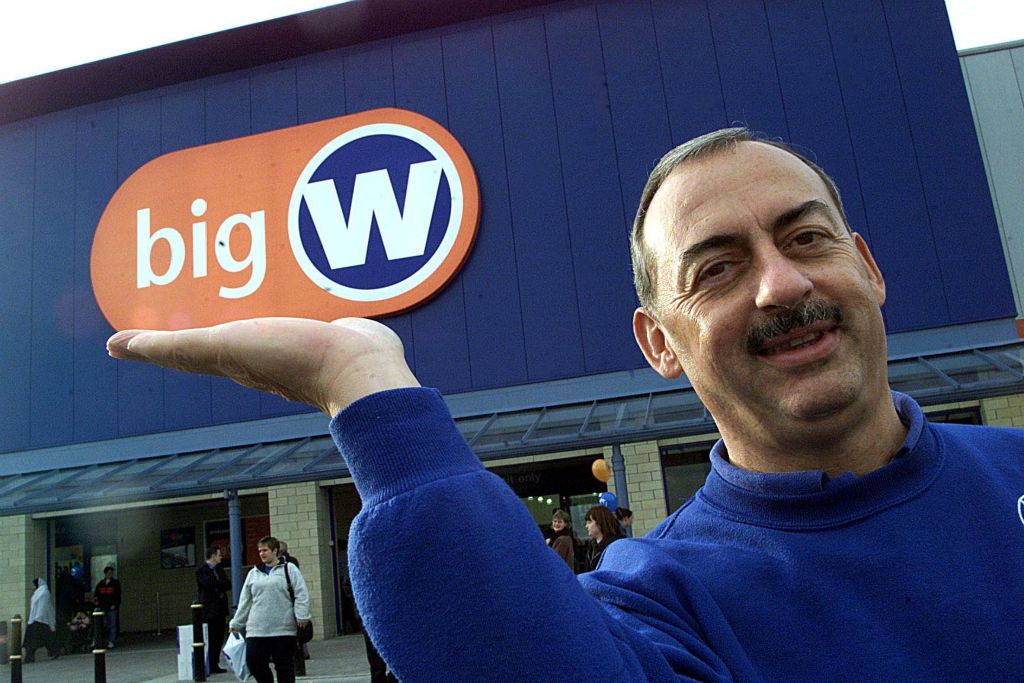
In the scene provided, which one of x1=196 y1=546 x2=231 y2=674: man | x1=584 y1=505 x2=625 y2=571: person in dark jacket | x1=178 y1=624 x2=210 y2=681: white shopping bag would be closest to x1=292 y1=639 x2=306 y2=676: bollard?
x1=584 y1=505 x2=625 y2=571: person in dark jacket

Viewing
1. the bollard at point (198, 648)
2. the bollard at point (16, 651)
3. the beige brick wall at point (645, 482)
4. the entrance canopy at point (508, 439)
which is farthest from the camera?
the beige brick wall at point (645, 482)

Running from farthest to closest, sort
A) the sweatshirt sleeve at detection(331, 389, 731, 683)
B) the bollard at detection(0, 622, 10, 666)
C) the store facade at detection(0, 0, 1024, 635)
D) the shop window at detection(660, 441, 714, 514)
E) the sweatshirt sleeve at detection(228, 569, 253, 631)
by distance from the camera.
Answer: the shop window at detection(660, 441, 714, 514) < the bollard at detection(0, 622, 10, 666) < the store facade at detection(0, 0, 1024, 635) < the sweatshirt sleeve at detection(228, 569, 253, 631) < the sweatshirt sleeve at detection(331, 389, 731, 683)

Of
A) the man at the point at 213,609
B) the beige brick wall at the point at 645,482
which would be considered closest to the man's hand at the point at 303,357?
the man at the point at 213,609

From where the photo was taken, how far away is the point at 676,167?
130 cm

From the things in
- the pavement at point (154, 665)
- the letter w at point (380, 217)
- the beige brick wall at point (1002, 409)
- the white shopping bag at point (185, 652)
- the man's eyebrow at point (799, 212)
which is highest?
the letter w at point (380, 217)

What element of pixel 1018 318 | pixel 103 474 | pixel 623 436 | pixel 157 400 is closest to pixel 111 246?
pixel 157 400

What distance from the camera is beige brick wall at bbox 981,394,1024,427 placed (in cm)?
1197

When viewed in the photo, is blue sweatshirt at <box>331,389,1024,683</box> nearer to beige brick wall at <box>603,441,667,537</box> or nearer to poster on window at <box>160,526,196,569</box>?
beige brick wall at <box>603,441,667,537</box>

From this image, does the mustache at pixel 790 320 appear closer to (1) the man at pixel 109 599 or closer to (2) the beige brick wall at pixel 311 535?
(2) the beige brick wall at pixel 311 535

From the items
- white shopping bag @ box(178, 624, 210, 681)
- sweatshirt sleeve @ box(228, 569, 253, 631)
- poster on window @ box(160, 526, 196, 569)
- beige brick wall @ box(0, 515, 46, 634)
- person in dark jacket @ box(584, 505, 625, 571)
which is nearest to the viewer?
person in dark jacket @ box(584, 505, 625, 571)

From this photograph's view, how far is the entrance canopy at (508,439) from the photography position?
365 inches

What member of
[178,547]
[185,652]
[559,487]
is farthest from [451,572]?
[178,547]

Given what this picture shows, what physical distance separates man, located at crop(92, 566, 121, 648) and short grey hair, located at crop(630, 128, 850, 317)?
18028mm

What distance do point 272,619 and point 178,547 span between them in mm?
14354
